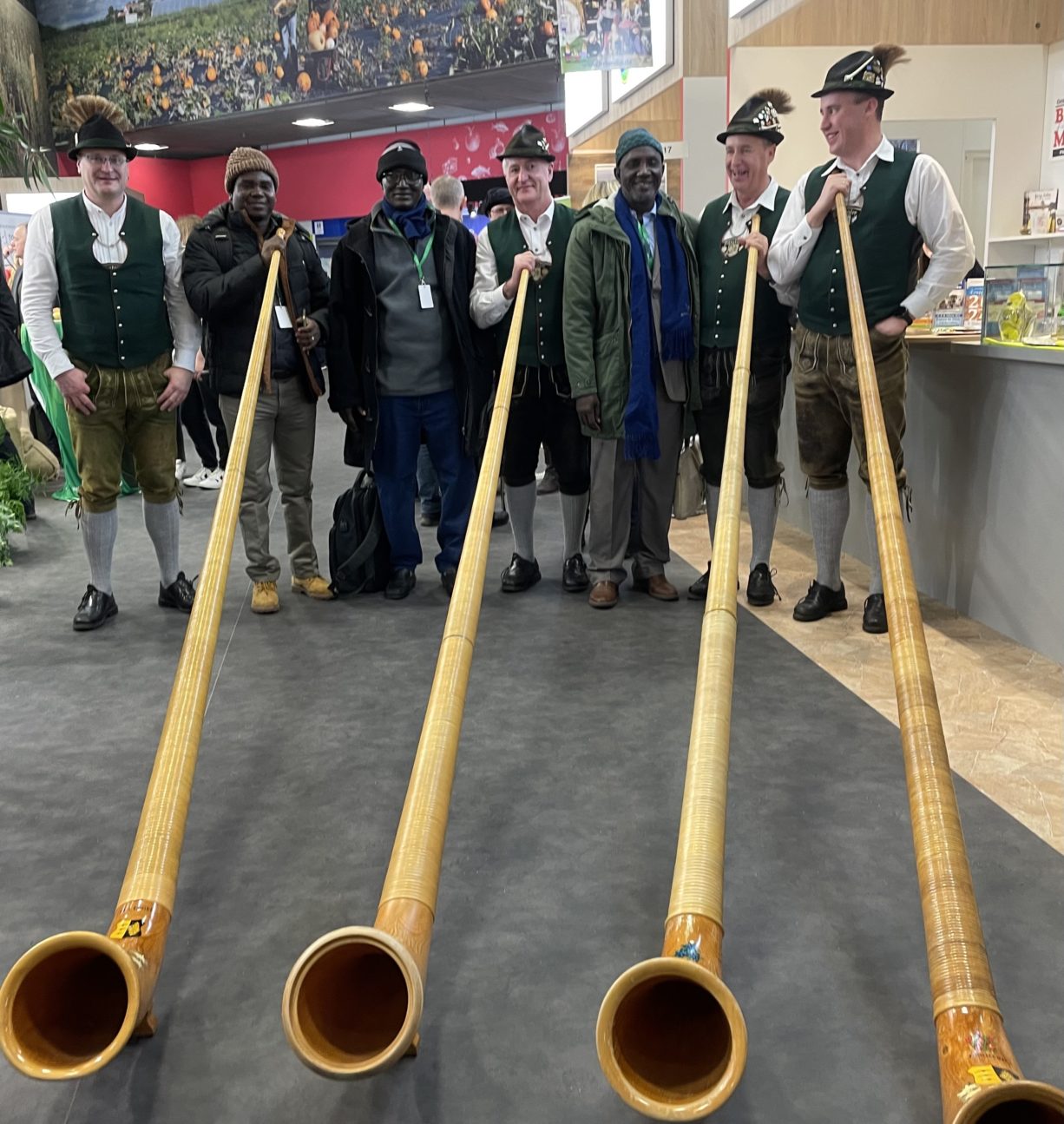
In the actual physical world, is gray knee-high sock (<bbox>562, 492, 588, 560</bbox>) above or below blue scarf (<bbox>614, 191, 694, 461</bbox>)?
below

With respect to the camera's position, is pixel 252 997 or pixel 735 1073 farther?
pixel 252 997

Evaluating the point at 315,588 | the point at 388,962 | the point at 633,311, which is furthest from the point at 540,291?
the point at 388,962

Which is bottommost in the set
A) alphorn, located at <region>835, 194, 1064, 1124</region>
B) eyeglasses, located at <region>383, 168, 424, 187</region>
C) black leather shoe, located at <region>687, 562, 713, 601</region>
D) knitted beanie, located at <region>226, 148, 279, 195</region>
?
black leather shoe, located at <region>687, 562, 713, 601</region>

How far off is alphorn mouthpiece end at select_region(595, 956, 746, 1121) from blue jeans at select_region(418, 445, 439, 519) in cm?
424

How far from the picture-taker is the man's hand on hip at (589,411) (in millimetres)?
3727

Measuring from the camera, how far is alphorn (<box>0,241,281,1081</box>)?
138 centimetres

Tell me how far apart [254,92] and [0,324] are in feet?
31.0

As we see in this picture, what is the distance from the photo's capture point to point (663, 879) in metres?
2.19

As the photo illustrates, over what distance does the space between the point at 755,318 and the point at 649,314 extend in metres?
0.37

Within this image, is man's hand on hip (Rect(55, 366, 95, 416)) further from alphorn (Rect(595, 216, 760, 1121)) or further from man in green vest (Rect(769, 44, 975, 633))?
alphorn (Rect(595, 216, 760, 1121))

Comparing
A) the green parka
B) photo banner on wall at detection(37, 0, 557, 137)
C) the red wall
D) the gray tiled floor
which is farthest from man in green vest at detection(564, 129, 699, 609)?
the red wall

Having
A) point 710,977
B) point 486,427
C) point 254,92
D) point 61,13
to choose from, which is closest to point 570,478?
point 486,427

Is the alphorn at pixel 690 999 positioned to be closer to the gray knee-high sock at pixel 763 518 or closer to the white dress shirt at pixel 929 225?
the white dress shirt at pixel 929 225

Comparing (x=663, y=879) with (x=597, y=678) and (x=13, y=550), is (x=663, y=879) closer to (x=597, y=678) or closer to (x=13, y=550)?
(x=597, y=678)
